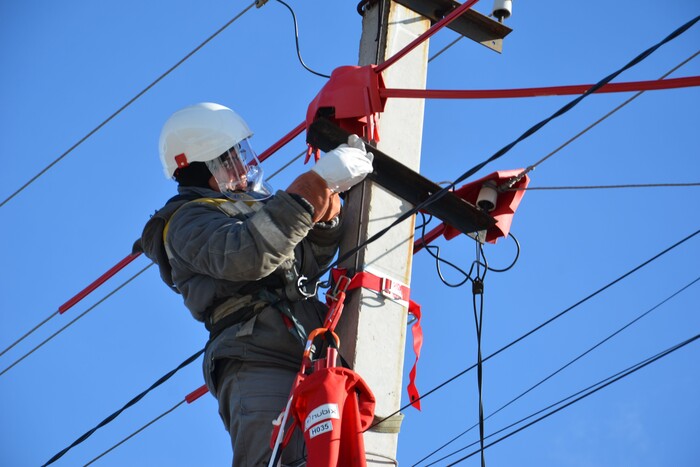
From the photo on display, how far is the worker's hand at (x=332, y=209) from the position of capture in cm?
483

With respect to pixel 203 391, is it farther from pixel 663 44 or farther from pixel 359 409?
pixel 663 44

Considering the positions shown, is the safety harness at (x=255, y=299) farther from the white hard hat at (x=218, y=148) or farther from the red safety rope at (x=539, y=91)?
the red safety rope at (x=539, y=91)

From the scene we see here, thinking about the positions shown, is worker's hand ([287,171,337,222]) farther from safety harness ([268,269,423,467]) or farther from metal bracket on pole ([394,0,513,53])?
metal bracket on pole ([394,0,513,53])

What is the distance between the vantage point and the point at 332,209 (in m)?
4.88

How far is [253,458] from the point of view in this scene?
15.0ft

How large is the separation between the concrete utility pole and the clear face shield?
45 cm

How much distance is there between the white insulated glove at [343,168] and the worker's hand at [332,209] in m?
0.05

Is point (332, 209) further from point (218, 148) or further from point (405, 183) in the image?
point (218, 148)

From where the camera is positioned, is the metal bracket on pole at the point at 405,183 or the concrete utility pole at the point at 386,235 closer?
the concrete utility pole at the point at 386,235

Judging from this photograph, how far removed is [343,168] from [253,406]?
3.10ft

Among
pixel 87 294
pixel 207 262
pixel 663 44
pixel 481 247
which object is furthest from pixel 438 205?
pixel 87 294

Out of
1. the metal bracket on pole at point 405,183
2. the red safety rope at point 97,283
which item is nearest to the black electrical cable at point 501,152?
the metal bracket on pole at point 405,183

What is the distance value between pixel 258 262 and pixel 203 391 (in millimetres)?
1365

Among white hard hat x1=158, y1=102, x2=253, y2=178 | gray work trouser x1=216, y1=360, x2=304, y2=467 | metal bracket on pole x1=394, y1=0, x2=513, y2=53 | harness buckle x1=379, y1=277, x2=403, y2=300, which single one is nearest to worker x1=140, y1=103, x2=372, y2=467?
gray work trouser x1=216, y1=360, x2=304, y2=467
